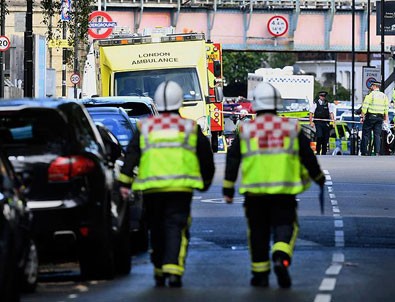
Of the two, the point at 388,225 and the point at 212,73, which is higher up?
the point at 212,73

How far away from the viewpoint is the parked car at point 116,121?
22984 millimetres

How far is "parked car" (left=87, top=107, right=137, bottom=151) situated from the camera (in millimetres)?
22984

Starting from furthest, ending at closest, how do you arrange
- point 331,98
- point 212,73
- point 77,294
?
point 331,98 → point 212,73 → point 77,294

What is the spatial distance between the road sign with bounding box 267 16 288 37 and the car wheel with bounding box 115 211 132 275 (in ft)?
206

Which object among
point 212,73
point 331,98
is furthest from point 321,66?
point 212,73

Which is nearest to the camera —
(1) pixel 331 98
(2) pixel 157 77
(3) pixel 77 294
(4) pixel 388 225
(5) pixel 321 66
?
(3) pixel 77 294

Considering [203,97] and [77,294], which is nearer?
[77,294]

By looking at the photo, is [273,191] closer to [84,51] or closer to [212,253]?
[212,253]

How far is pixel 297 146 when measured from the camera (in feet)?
45.2

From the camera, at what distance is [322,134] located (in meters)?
42.8

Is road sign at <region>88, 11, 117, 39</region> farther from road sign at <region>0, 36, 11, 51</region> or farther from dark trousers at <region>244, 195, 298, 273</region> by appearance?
dark trousers at <region>244, 195, 298, 273</region>

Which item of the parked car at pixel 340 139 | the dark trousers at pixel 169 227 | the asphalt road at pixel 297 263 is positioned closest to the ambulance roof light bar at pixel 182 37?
the parked car at pixel 340 139

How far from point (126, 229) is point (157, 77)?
2319cm

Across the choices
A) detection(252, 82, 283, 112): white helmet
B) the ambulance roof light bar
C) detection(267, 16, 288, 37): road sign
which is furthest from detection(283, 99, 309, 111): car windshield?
detection(252, 82, 283, 112): white helmet
